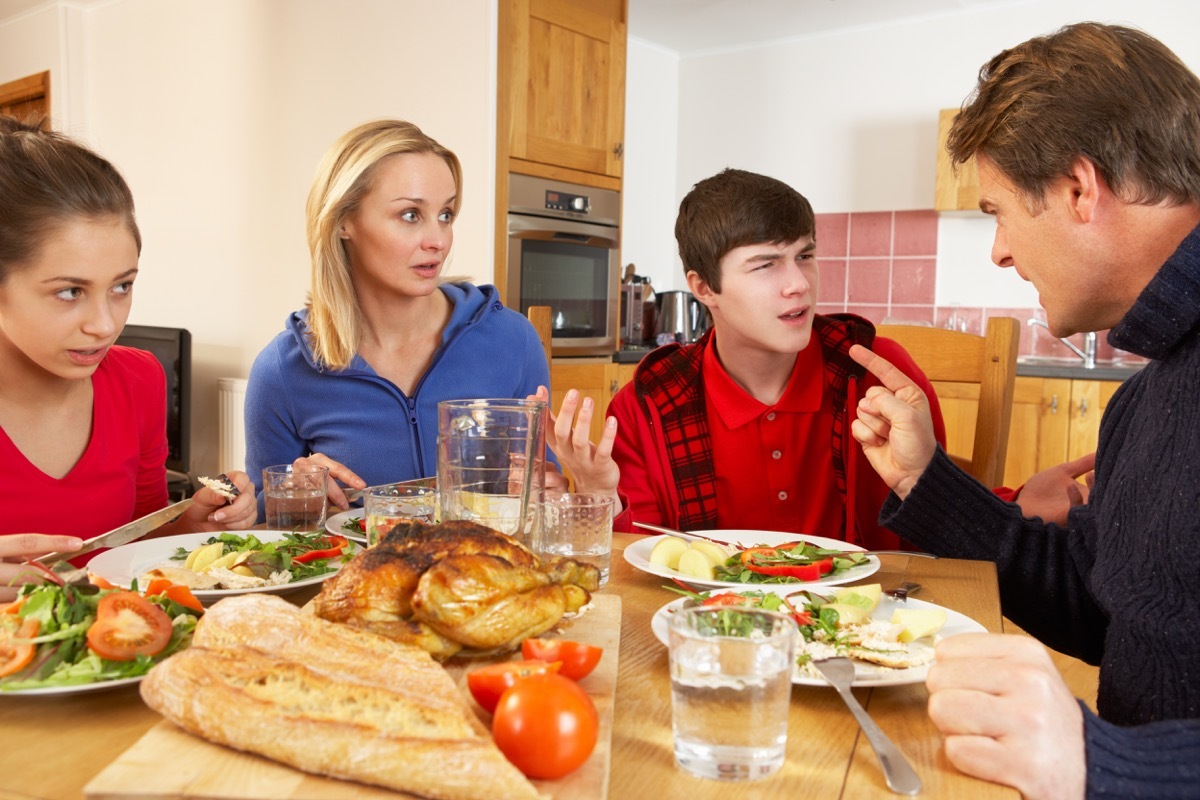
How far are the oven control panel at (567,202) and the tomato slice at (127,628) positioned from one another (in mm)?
3336

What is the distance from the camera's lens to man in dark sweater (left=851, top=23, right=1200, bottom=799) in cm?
82

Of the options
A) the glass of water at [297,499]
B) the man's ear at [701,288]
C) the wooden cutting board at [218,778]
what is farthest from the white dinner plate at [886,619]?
the man's ear at [701,288]

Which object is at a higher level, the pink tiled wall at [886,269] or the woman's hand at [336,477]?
the pink tiled wall at [886,269]

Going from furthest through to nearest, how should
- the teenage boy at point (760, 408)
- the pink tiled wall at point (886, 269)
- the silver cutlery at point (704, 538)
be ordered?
the pink tiled wall at point (886, 269) → the teenage boy at point (760, 408) → the silver cutlery at point (704, 538)

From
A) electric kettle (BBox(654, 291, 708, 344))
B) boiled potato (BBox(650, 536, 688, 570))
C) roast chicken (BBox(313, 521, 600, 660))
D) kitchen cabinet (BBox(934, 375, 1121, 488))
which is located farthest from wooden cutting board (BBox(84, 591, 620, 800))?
electric kettle (BBox(654, 291, 708, 344))

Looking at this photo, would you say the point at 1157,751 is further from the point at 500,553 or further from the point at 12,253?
the point at 12,253

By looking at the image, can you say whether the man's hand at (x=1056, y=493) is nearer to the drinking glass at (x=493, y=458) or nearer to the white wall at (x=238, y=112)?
the drinking glass at (x=493, y=458)

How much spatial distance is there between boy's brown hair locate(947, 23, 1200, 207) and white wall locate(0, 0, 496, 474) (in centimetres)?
279

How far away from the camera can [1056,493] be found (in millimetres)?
1721

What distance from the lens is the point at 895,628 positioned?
3.29ft

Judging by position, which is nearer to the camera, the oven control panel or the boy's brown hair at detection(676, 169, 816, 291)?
the boy's brown hair at detection(676, 169, 816, 291)

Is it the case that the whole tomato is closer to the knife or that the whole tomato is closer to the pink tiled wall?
the knife

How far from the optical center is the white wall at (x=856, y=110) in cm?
514

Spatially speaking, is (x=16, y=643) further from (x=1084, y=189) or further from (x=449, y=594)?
(x=1084, y=189)
